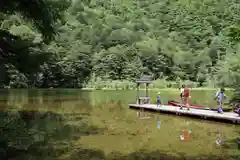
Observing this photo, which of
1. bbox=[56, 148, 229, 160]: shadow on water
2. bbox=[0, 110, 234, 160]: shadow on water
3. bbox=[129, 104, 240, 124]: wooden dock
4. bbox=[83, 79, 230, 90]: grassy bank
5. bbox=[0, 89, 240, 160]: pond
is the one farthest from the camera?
bbox=[83, 79, 230, 90]: grassy bank

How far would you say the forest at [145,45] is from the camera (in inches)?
2014

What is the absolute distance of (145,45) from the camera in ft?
190

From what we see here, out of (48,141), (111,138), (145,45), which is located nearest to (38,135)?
(48,141)

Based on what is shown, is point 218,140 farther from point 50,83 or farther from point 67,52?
point 67,52

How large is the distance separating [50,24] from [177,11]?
73157 mm

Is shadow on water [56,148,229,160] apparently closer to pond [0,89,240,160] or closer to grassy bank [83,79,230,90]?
pond [0,89,240,160]

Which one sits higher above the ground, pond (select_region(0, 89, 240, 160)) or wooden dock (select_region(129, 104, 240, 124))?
wooden dock (select_region(129, 104, 240, 124))

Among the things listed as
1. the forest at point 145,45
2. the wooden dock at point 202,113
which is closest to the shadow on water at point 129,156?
the wooden dock at point 202,113

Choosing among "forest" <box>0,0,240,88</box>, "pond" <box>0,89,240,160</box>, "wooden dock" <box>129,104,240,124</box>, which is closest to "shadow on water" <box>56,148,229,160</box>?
"pond" <box>0,89,240,160</box>

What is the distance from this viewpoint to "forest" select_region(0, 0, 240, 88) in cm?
5116

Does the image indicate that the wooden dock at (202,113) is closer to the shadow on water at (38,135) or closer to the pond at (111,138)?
the pond at (111,138)

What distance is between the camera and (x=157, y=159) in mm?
8789

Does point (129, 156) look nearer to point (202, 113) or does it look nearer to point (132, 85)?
point (202, 113)

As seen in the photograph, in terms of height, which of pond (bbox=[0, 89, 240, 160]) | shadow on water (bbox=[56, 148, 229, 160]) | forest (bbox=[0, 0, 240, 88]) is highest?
forest (bbox=[0, 0, 240, 88])
